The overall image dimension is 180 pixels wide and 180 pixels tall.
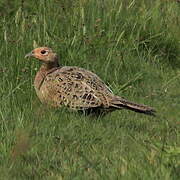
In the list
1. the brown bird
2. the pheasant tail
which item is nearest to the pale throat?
the brown bird

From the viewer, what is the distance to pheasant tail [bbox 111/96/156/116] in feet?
20.0

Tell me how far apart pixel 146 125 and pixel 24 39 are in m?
2.09

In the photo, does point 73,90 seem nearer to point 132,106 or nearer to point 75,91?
point 75,91

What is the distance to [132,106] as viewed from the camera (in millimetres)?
6141

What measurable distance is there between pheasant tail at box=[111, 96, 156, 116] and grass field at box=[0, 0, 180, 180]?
16 cm

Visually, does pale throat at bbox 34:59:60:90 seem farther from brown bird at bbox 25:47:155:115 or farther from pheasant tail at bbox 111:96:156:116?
pheasant tail at bbox 111:96:156:116

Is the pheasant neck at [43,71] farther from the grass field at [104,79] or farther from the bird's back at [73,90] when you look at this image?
the grass field at [104,79]

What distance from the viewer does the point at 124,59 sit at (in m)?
8.17

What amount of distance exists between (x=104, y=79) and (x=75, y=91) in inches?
48.2

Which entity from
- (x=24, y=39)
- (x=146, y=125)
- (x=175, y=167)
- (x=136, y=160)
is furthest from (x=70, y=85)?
(x=175, y=167)

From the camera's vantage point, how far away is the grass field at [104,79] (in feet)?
15.0

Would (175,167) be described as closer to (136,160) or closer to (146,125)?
(136,160)

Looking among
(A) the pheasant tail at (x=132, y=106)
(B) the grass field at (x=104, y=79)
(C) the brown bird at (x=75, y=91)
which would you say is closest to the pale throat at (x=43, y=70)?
(C) the brown bird at (x=75, y=91)

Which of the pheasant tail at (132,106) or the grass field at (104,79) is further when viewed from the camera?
the pheasant tail at (132,106)
